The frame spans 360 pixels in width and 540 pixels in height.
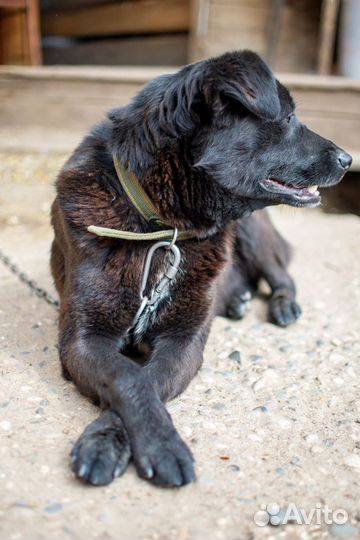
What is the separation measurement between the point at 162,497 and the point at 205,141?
1.16 meters

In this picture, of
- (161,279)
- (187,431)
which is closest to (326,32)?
(161,279)

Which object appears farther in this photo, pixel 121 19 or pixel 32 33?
pixel 121 19

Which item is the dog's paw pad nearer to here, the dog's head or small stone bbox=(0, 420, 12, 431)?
small stone bbox=(0, 420, 12, 431)

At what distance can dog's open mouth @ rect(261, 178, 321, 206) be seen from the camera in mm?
2316

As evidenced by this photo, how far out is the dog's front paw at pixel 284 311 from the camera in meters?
3.07

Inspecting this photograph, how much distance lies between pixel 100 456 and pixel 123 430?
5.0 inches

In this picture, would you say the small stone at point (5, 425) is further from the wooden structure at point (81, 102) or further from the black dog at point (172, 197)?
the wooden structure at point (81, 102)

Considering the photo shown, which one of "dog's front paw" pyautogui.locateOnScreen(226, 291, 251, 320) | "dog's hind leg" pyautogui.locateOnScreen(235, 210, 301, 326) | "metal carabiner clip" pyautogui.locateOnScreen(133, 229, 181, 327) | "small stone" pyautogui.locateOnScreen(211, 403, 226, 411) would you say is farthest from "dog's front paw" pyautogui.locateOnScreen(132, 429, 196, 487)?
"dog's hind leg" pyautogui.locateOnScreen(235, 210, 301, 326)

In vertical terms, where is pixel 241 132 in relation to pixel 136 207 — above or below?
above

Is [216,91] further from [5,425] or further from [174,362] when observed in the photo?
[5,425]

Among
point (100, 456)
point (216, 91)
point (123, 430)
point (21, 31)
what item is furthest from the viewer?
point (21, 31)

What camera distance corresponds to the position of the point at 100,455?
1.73 meters

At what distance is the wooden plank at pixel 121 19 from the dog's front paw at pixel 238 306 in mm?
3767

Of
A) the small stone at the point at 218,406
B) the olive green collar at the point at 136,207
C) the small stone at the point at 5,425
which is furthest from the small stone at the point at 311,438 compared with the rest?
the small stone at the point at 5,425
